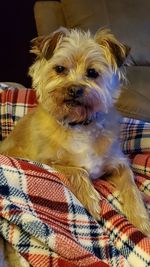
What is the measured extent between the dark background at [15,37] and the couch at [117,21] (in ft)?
0.86

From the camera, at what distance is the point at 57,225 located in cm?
103

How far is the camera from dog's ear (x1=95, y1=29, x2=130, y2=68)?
1.36 m

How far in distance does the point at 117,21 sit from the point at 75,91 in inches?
34.9

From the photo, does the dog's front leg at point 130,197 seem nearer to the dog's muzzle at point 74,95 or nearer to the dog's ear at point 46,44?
the dog's muzzle at point 74,95

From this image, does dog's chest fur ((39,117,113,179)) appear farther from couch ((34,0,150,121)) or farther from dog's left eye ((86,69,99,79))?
couch ((34,0,150,121))

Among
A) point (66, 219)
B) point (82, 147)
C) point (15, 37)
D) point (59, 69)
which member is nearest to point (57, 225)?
point (66, 219)

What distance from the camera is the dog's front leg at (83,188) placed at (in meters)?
1.20

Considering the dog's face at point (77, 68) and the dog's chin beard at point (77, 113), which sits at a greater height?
the dog's face at point (77, 68)

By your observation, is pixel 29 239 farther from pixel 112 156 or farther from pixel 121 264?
pixel 112 156

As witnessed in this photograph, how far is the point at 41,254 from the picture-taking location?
956 mm

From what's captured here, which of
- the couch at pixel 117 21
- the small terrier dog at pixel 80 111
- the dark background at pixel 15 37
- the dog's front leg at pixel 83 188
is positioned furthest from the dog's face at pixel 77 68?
the dark background at pixel 15 37

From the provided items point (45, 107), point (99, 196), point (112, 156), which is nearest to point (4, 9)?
point (45, 107)

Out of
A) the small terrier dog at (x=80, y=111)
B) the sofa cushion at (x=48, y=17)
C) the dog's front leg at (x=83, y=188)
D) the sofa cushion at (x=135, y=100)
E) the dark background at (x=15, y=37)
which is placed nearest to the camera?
the dog's front leg at (x=83, y=188)

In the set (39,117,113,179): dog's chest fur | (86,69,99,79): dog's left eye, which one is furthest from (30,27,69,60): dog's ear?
(39,117,113,179): dog's chest fur
